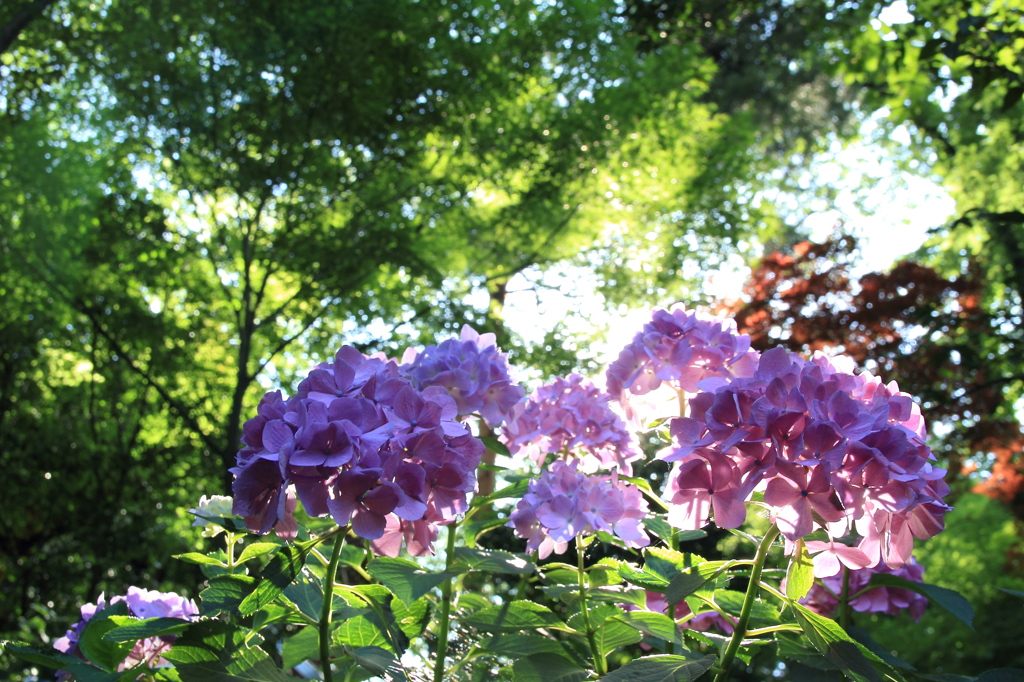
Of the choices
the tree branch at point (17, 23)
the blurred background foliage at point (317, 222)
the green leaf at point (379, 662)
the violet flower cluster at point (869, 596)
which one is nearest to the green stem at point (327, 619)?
the green leaf at point (379, 662)

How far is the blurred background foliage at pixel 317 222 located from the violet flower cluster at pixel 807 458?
347 cm

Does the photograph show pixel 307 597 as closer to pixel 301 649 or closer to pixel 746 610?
pixel 301 649

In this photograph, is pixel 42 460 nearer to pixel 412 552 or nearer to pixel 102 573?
pixel 102 573

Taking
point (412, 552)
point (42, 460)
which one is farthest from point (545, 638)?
point (42, 460)

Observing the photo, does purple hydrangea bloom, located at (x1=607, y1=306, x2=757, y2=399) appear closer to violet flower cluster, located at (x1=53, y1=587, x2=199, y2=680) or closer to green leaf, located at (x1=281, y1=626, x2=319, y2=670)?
green leaf, located at (x1=281, y1=626, x2=319, y2=670)

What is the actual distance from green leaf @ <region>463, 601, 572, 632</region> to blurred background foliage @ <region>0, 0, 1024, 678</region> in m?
3.30

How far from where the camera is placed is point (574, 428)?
1196 millimetres

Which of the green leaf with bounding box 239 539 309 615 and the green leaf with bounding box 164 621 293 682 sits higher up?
the green leaf with bounding box 239 539 309 615

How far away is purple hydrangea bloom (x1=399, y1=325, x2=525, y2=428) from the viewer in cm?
103

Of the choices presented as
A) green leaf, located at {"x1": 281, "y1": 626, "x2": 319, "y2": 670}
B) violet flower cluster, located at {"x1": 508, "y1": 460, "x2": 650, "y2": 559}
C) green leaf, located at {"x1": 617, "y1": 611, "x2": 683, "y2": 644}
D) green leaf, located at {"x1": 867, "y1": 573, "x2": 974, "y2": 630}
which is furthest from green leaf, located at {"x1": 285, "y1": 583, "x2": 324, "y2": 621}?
green leaf, located at {"x1": 867, "y1": 573, "x2": 974, "y2": 630}

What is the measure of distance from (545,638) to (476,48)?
4662 mm

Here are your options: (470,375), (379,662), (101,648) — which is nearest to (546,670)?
(379,662)

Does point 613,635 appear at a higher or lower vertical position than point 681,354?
lower

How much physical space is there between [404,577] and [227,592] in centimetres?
20
